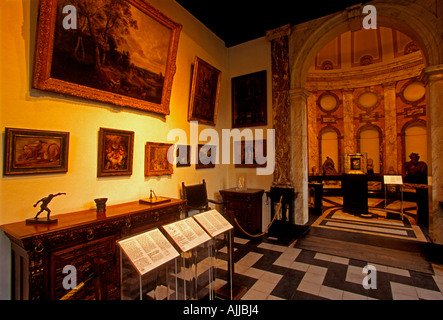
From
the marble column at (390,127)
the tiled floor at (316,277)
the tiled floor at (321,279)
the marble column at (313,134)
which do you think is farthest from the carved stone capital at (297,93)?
the marble column at (390,127)

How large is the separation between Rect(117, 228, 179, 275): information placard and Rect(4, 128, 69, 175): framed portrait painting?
72.8 inches

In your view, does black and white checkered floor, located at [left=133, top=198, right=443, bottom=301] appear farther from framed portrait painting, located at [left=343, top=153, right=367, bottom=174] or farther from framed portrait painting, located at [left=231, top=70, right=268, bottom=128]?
framed portrait painting, located at [left=231, top=70, right=268, bottom=128]

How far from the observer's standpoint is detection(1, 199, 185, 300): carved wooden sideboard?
231 cm

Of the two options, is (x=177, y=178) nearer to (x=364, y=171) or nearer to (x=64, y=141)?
(x=64, y=141)

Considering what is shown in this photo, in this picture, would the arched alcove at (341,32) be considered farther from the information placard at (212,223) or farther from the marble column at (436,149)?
the information placard at (212,223)

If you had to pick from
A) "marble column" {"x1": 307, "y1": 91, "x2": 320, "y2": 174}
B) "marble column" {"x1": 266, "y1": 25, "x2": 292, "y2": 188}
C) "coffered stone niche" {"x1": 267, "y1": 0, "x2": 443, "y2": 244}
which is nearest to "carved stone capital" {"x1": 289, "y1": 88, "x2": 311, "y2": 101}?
"coffered stone niche" {"x1": 267, "y1": 0, "x2": 443, "y2": 244}

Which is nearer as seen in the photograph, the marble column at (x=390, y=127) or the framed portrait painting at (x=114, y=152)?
the framed portrait painting at (x=114, y=152)

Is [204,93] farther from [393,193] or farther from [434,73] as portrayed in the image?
[393,193]

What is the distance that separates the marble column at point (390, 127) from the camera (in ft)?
38.0

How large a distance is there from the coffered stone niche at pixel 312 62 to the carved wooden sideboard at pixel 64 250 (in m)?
4.27

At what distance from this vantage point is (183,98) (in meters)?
5.43

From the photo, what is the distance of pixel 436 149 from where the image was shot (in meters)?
4.64
